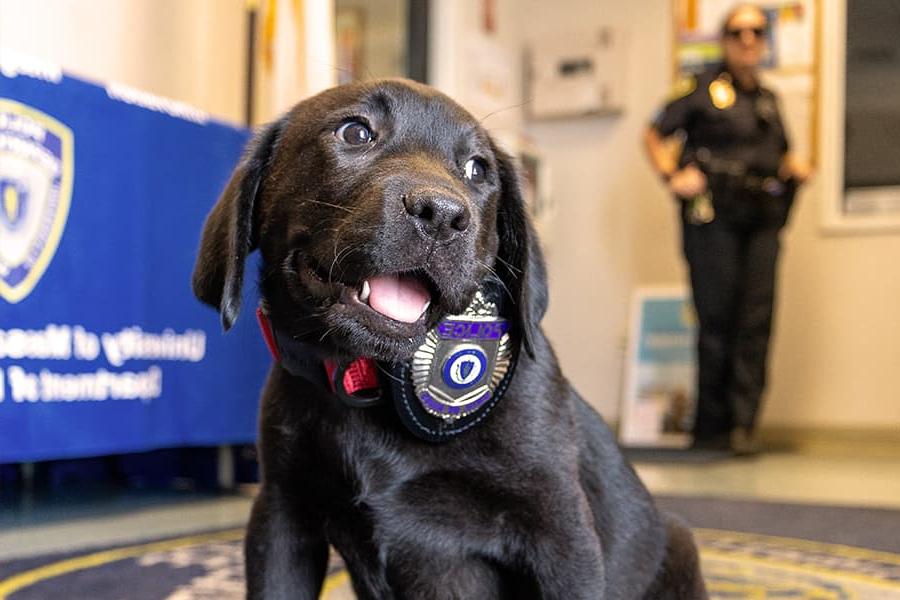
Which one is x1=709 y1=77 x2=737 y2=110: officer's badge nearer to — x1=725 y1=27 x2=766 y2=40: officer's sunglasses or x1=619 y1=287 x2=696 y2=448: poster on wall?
x1=725 y1=27 x2=766 y2=40: officer's sunglasses

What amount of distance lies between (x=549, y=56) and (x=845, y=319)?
2.45m

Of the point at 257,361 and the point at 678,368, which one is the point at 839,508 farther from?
the point at 678,368

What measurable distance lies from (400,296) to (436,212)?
0.13 m

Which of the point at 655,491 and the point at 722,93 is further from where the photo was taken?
the point at 722,93

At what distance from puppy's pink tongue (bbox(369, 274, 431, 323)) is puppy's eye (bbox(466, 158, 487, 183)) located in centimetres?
20

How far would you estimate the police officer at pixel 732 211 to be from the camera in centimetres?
504

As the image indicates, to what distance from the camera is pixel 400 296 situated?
1168mm

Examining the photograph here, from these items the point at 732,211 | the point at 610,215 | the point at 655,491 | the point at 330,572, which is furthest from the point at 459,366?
the point at 610,215

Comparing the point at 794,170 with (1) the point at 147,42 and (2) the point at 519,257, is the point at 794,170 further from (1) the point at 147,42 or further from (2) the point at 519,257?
(2) the point at 519,257

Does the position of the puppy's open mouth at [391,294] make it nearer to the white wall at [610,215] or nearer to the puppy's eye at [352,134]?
the puppy's eye at [352,134]

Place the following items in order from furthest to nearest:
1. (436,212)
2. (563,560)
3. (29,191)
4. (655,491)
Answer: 1. (655,491)
2. (29,191)
3. (563,560)
4. (436,212)

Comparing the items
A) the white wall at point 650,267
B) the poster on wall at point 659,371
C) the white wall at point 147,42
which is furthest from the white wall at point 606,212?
the white wall at point 147,42

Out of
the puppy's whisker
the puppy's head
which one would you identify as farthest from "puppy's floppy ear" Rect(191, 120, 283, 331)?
the puppy's whisker

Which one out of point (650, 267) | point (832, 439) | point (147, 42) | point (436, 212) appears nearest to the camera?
point (436, 212)
